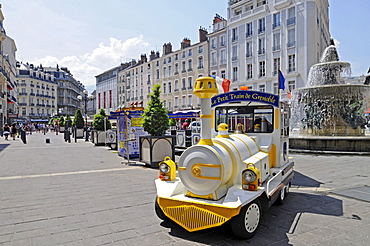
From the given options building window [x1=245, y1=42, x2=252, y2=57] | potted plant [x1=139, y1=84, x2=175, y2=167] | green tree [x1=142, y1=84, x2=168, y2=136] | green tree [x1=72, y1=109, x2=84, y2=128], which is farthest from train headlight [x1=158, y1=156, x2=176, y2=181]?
building window [x1=245, y1=42, x2=252, y2=57]

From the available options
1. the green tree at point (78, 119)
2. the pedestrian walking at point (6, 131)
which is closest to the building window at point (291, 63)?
the green tree at point (78, 119)

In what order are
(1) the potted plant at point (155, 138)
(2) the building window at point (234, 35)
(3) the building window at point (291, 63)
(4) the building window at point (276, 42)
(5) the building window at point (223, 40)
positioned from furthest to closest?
(5) the building window at point (223, 40), (2) the building window at point (234, 35), (4) the building window at point (276, 42), (3) the building window at point (291, 63), (1) the potted plant at point (155, 138)

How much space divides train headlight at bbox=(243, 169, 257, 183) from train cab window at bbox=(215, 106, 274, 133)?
1.89m

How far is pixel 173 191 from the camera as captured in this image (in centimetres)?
446

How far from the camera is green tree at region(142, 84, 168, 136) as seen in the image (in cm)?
1095

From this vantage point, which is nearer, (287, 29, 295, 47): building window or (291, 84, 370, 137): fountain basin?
(291, 84, 370, 137): fountain basin

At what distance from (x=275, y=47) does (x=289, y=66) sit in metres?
3.17

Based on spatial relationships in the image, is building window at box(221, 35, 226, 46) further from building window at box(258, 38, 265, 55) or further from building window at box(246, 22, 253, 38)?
building window at box(258, 38, 265, 55)

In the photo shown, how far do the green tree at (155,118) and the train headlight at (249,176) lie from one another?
7.17 meters

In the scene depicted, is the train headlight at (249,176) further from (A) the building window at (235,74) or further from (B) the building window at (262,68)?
(A) the building window at (235,74)

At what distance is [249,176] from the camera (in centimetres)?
403

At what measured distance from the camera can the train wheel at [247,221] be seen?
3852 millimetres

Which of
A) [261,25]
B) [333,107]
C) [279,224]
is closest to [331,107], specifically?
[333,107]

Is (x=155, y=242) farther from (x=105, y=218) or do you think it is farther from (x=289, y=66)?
(x=289, y=66)
